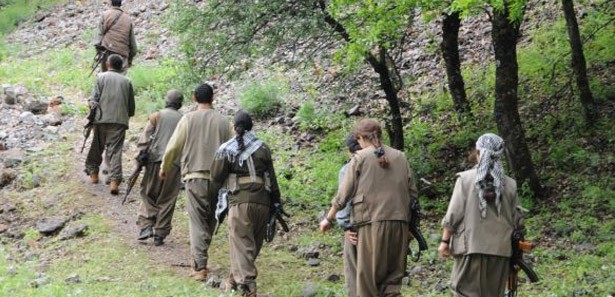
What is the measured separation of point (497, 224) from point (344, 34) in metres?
5.59

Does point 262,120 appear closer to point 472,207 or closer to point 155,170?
point 155,170

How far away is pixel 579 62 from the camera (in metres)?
11.9

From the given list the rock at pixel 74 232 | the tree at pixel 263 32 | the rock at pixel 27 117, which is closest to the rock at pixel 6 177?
the rock at pixel 74 232

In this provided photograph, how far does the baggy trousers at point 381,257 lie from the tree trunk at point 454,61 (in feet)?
21.2

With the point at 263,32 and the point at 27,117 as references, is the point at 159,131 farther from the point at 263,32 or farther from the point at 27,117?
the point at 27,117

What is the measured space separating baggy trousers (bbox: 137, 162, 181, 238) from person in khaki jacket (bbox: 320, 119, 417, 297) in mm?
3704

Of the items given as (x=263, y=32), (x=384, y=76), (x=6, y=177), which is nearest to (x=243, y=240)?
(x=384, y=76)

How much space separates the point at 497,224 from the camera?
21.0 feet

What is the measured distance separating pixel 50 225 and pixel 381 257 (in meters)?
5.83

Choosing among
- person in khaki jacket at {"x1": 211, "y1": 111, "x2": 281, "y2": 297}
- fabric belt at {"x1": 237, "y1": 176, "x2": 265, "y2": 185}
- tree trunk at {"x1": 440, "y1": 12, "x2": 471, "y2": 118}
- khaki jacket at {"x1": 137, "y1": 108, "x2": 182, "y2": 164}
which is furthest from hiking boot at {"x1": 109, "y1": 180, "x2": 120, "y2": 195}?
tree trunk at {"x1": 440, "y1": 12, "x2": 471, "y2": 118}

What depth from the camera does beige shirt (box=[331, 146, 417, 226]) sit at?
7.03 meters

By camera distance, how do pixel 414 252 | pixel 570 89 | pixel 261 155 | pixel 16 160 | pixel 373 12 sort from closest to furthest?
pixel 261 155 < pixel 373 12 < pixel 414 252 < pixel 570 89 < pixel 16 160

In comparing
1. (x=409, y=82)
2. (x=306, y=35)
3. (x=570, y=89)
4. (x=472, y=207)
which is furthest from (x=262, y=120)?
(x=472, y=207)

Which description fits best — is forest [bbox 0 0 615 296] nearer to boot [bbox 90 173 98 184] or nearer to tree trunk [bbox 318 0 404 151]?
tree trunk [bbox 318 0 404 151]
